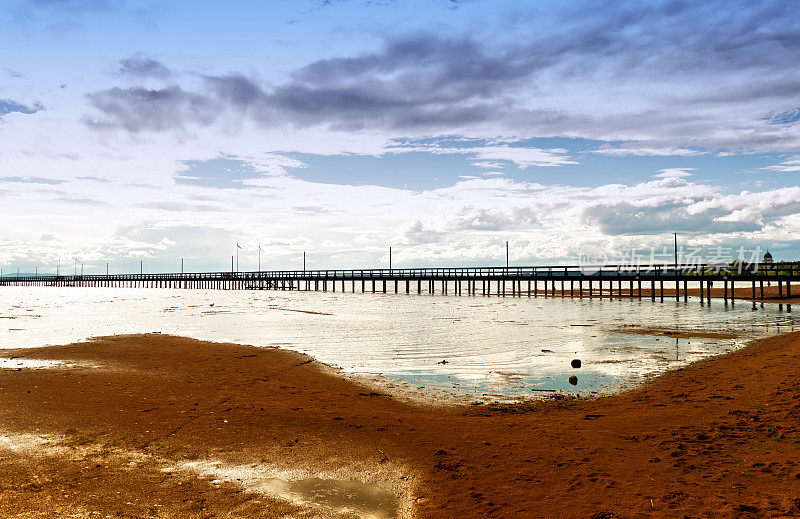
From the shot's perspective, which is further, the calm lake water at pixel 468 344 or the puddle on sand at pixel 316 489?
the calm lake water at pixel 468 344

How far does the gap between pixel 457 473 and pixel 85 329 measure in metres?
21.4

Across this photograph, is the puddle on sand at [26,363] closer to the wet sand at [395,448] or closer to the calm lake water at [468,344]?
the wet sand at [395,448]

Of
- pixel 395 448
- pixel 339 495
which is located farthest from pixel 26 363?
pixel 339 495

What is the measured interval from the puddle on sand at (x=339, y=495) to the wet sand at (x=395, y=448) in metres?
0.08

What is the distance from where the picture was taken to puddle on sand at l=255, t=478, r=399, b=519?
479 centimetres

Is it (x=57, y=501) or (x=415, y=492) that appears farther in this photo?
(x=415, y=492)

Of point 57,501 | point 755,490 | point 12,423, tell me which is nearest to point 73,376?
point 12,423

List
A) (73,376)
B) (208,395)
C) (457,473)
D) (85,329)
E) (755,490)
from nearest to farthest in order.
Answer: (755,490) → (457,473) → (208,395) → (73,376) → (85,329)

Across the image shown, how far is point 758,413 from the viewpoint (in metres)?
7.45

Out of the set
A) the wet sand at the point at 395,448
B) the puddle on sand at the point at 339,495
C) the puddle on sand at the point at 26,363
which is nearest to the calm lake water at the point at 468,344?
the wet sand at the point at 395,448

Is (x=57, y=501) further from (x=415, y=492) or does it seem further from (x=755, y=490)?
(x=755, y=490)

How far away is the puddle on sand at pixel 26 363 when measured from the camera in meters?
11.8

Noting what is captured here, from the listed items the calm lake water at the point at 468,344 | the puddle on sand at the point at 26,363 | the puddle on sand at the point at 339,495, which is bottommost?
the calm lake water at the point at 468,344

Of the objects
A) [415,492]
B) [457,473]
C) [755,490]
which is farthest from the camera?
[457,473]
